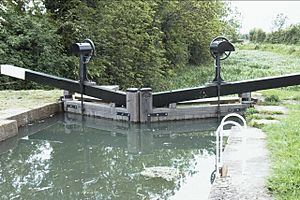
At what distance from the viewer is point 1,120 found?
550 cm

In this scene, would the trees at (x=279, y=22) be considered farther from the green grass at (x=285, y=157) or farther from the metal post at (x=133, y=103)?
the green grass at (x=285, y=157)

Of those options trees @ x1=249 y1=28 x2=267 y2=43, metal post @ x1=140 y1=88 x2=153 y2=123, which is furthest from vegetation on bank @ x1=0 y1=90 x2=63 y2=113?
trees @ x1=249 y1=28 x2=267 y2=43

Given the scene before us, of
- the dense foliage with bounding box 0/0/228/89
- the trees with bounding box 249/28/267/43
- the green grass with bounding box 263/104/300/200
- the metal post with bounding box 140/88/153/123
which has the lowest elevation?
the green grass with bounding box 263/104/300/200

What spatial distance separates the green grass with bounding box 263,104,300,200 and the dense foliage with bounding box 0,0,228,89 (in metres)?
5.94

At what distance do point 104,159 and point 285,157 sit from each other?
6.72ft

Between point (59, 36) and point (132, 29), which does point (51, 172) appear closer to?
point (59, 36)

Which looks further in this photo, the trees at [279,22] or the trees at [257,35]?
the trees at [257,35]

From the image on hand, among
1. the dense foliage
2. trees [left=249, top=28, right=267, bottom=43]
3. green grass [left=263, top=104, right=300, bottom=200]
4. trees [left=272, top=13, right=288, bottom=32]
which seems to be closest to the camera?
green grass [left=263, top=104, right=300, bottom=200]

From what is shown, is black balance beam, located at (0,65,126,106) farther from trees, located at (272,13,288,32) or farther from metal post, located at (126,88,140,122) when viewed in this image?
trees, located at (272,13,288,32)

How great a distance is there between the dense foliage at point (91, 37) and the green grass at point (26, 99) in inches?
49.7

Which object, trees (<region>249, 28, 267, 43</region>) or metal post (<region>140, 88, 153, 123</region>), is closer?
metal post (<region>140, 88, 153, 123</region>)

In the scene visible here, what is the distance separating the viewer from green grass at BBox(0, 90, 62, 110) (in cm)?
674

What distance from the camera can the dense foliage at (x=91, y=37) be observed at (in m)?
9.45

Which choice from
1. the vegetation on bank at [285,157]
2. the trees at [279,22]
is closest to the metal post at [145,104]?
the vegetation on bank at [285,157]
